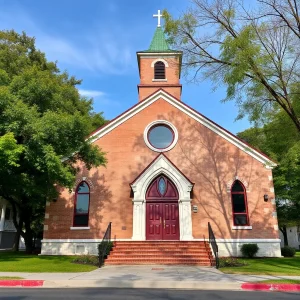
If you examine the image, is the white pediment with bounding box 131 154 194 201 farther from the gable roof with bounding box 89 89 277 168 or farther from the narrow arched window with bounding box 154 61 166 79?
the narrow arched window with bounding box 154 61 166 79

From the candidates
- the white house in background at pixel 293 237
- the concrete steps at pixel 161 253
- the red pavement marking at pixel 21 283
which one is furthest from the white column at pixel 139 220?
the white house in background at pixel 293 237

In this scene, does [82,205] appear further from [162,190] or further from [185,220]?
[185,220]

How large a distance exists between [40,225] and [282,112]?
22.5 m

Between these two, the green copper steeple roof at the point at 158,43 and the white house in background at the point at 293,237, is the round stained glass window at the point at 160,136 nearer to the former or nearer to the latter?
the green copper steeple roof at the point at 158,43

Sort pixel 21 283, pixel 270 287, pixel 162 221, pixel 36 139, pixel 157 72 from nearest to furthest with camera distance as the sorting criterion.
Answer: pixel 270 287 < pixel 21 283 < pixel 36 139 < pixel 162 221 < pixel 157 72

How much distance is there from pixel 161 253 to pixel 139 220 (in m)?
2.30

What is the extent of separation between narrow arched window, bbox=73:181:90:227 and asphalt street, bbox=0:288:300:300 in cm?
891

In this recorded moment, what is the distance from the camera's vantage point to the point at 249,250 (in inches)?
637

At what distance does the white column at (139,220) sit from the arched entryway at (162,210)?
12.5 inches

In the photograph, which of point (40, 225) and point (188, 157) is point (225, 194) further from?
point (40, 225)

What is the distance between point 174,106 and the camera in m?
19.2

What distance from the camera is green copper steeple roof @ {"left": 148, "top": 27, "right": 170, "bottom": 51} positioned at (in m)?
24.0

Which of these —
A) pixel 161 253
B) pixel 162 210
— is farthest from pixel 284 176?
pixel 161 253

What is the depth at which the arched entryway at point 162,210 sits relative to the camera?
1683 centimetres
